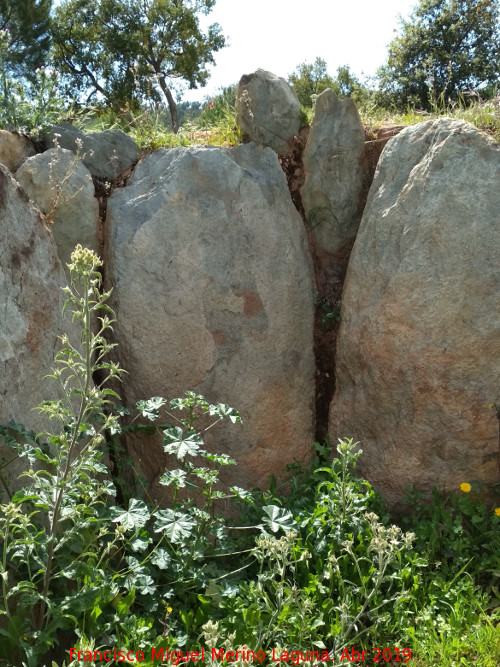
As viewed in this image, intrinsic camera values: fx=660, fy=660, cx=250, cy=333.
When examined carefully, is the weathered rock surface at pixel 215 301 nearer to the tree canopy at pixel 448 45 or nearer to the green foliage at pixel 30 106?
the green foliage at pixel 30 106

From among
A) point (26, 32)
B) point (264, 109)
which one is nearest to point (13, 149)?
point (264, 109)

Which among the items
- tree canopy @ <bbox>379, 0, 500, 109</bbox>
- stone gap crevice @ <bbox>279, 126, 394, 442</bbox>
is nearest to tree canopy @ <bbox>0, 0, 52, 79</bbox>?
tree canopy @ <bbox>379, 0, 500, 109</bbox>

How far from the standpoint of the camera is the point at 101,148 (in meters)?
4.30

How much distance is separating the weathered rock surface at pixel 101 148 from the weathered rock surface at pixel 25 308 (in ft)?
2.73

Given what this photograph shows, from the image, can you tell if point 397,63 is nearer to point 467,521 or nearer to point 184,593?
point 467,521

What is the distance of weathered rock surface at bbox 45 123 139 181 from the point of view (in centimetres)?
419

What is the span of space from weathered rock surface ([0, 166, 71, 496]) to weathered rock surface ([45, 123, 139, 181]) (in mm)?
832

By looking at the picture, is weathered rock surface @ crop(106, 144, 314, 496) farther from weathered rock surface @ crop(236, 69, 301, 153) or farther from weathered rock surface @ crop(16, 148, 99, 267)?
weathered rock surface @ crop(236, 69, 301, 153)

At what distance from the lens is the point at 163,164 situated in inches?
164

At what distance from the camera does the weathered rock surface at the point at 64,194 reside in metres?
3.83

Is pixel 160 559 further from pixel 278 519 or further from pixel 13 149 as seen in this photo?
pixel 13 149

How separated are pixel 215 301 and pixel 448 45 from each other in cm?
1365

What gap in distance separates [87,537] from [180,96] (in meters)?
17.2

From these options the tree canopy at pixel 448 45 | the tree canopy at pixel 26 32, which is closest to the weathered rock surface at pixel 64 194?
the tree canopy at pixel 448 45
